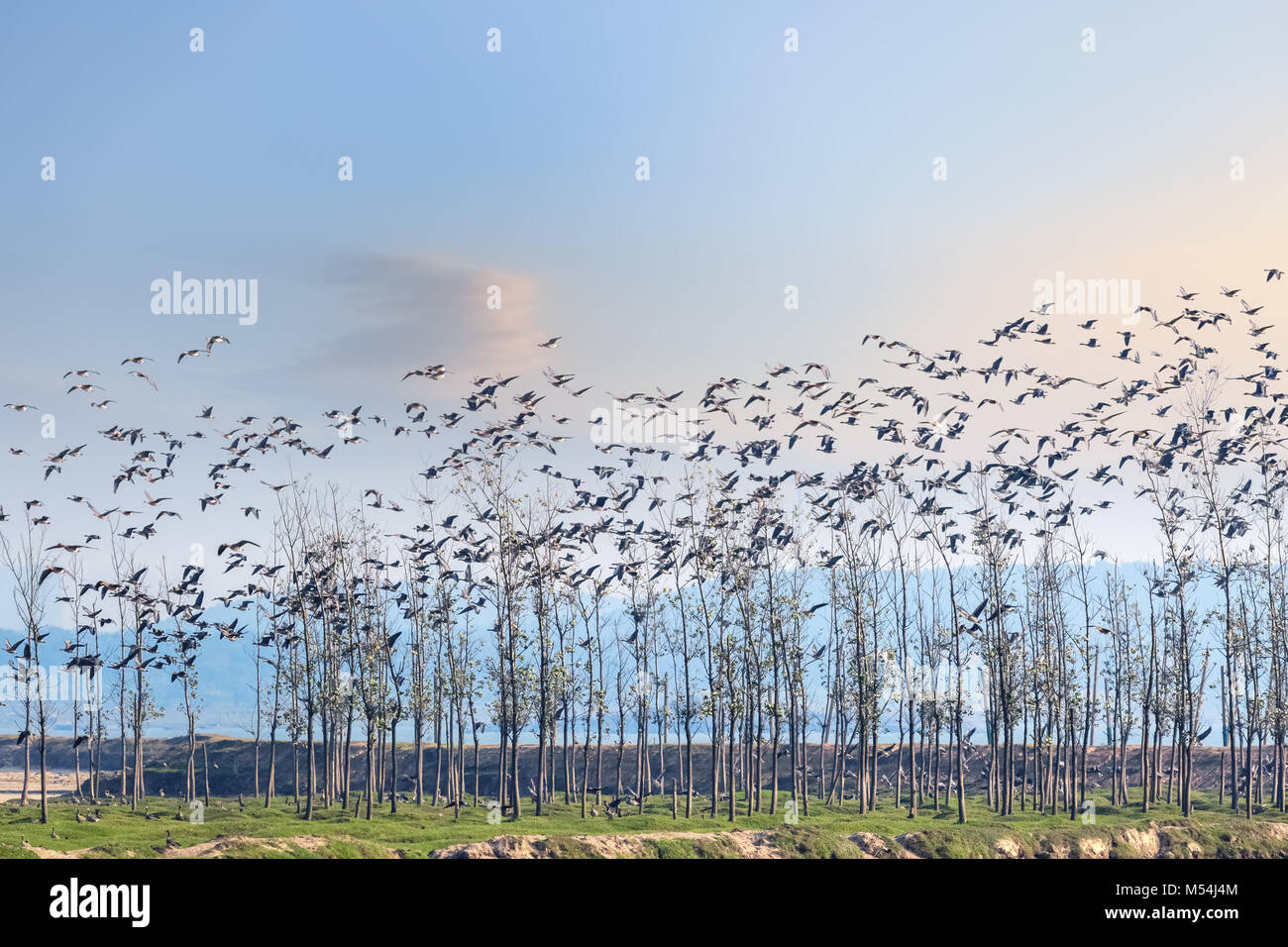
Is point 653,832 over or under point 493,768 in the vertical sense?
over

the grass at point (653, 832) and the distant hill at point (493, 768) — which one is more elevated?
the grass at point (653, 832)

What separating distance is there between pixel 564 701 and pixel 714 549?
45.9ft

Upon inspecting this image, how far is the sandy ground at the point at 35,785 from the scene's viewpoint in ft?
282

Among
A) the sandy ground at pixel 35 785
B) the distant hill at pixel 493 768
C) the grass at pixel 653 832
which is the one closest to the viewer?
the grass at pixel 653 832

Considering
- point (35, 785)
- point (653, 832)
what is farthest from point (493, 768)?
point (653, 832)

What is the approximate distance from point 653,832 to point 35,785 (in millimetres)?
74502

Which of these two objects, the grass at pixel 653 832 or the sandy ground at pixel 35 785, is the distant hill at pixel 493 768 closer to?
the sandy ground at pixel 35 785

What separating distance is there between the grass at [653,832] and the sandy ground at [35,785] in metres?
27.2

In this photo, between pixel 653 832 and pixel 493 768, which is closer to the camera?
pixel 653 832

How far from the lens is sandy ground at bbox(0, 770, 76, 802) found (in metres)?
86.0

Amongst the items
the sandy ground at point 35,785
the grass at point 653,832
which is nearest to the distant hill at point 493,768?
the sandy ground at point 35,785

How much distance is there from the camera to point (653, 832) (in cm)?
4531

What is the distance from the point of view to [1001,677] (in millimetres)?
61062

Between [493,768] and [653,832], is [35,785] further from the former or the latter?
[653,832]
